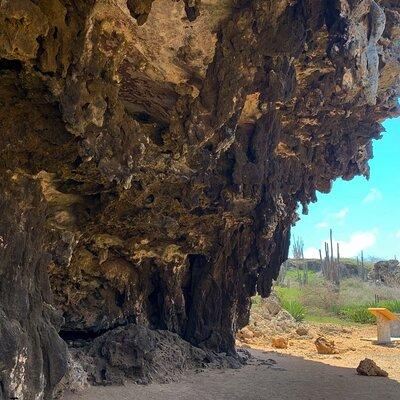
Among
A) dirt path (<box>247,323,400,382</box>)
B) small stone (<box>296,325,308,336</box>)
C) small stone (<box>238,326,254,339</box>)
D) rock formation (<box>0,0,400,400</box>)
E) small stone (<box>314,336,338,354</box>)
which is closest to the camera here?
rock formation (<box>0,0,400,400</box>)

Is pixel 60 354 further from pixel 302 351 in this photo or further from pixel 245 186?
pixel 302 351

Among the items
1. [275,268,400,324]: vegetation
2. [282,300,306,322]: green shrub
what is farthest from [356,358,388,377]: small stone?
[275,268,400,324]: vegetation

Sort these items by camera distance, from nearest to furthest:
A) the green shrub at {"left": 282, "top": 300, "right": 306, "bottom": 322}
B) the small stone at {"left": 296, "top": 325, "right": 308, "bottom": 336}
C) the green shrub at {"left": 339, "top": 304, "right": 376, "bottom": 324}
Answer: the small stone at {"left": 296, "top": 325, "right": 308, "bottom": 336}
the green shrub at {"left": 282, "top": 300, "right": 306, "bottom": 322}
the green shrub at {"left": 339, "top": 304, "right": 376, "bottom": 324}

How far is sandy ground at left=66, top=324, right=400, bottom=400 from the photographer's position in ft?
32.4

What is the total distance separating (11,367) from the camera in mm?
6742

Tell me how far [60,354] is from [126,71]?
585 centimetres

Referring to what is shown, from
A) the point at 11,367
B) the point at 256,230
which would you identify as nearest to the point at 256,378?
the point at 256,230

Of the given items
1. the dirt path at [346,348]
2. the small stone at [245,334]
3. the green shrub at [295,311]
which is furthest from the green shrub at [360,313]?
the small stone at [245,334]

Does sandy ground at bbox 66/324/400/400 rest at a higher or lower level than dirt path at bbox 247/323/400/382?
higher

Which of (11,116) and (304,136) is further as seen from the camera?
(304,136)

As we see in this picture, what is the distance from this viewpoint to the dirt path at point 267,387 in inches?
384

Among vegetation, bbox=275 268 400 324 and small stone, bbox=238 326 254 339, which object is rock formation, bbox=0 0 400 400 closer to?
small stone, bbox=238 326 254 339

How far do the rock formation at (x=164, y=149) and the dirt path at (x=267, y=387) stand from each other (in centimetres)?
195

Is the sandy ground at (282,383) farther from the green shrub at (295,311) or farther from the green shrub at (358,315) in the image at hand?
the green shrub at (358,315)
